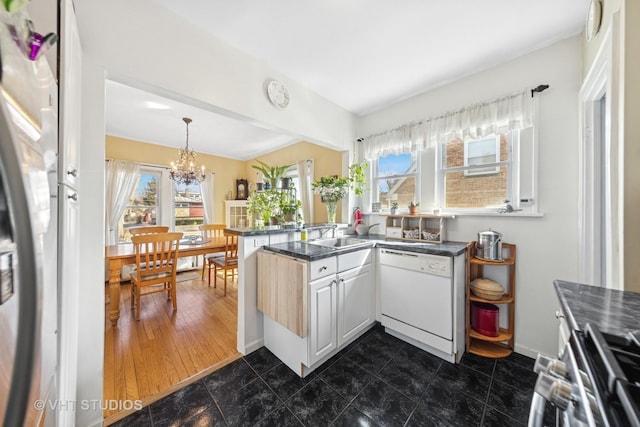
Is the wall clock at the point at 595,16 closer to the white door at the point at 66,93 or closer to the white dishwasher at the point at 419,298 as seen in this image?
the white dishwasher at the point at 419,298

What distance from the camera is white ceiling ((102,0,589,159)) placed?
142 cm

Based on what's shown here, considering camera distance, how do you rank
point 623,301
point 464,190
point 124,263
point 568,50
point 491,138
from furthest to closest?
point 124,263 → point 464,190 → point 491,138 → point 568,50 → point 623,301

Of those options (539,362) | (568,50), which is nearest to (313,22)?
(568,50)

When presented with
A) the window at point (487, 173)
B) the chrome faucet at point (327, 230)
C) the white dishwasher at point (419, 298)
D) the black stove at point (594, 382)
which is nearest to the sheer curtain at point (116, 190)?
the chrome faucet at point (327, 230)

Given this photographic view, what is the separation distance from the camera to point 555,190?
1698mm

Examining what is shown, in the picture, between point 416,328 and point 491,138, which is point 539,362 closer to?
point 416,328

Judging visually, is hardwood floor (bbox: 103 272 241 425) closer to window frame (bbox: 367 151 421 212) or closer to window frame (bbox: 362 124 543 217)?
window frame (bbox: 367 151 421 212)

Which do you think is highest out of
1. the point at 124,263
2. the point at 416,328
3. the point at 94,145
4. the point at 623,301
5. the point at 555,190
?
the point at 94,145

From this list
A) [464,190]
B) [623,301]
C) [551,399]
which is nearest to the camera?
[551,399]

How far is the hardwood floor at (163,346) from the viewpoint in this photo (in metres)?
1.47

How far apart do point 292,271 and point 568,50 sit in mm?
2655

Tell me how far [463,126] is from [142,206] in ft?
16.5

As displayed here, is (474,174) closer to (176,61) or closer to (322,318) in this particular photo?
(322,318)

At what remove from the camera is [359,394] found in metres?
1.43
